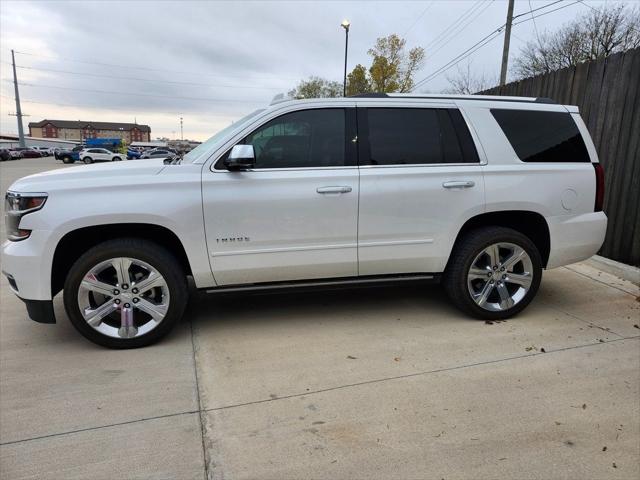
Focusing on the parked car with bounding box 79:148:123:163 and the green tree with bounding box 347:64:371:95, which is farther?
the parked car with bounding box 79:148:123:163

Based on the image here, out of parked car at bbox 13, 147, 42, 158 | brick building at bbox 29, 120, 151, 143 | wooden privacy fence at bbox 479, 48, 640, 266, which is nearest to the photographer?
wooden privacy fence at bbox 479, 48, 640, 266

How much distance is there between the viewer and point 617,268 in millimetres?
5355

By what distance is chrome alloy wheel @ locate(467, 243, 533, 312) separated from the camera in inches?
157

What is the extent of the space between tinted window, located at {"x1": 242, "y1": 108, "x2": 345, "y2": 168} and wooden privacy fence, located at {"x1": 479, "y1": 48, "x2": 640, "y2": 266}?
154 inches

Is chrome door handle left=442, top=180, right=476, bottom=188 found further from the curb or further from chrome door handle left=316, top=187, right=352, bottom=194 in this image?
the curb

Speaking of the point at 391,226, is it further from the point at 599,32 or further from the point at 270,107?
the point at 599,32

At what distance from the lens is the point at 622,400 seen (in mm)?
2863

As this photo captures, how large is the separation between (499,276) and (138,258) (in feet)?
10.0

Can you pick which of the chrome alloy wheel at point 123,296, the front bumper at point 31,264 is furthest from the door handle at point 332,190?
the front bumper at point 31,264

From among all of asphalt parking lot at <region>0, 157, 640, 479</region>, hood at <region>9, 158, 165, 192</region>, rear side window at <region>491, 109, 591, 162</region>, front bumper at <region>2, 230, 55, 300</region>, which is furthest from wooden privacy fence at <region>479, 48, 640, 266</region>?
front bumper at <region>2, 230, 55, 300</region>

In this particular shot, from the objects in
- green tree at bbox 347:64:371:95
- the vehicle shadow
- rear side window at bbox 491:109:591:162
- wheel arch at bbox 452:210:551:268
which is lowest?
the vehicle shadow

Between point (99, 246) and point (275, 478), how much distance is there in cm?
216

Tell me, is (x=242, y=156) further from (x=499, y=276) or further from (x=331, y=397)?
(x=499, y=276)

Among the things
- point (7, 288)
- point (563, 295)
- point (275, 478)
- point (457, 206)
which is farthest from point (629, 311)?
point (7, 288)
